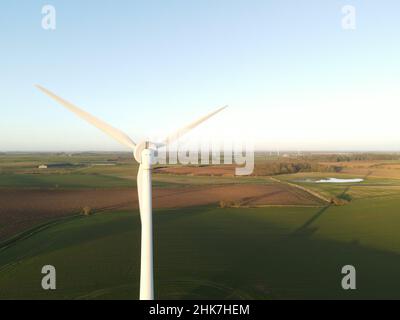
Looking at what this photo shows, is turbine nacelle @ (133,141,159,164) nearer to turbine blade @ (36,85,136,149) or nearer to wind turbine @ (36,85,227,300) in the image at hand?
wind turbine @ (36,85,227,300)

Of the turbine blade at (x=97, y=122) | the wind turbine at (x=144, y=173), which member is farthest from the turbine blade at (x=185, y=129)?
the turbine blade at (x=97, y=122)

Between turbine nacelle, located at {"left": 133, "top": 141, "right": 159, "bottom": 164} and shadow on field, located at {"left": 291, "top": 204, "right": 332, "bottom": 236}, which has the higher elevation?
turbine nacelle, located at {"left": 133, "top": 141, "right": 159, "bottom": 164}

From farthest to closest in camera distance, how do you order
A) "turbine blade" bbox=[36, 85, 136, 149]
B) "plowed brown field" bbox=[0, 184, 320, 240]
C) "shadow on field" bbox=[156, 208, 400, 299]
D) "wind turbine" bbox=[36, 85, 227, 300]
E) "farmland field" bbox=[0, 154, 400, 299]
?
"plowed brown field" bbox=[0, 184, 320, 240]
"farmland field" bbox=[0, 154, 400, 299]
"shadow on field" bbox=[156, 208, 400, 299]
"turbine blade" bbox=[36, 85, 136, 149]
"wind turbine" bbox=[36, 85, 227, 300]

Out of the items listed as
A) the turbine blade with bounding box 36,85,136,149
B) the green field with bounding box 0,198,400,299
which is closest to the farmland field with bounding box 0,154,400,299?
the green field with bounding box 0,198,400,299

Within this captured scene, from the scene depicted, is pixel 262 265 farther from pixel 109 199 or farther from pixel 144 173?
pixel 109 199

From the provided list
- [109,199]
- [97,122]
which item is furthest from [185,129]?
[109,199]

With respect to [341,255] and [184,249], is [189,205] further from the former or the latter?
[341,255]

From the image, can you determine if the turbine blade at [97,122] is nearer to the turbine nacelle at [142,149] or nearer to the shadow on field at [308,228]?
the turbine nacelle at [142,149]
